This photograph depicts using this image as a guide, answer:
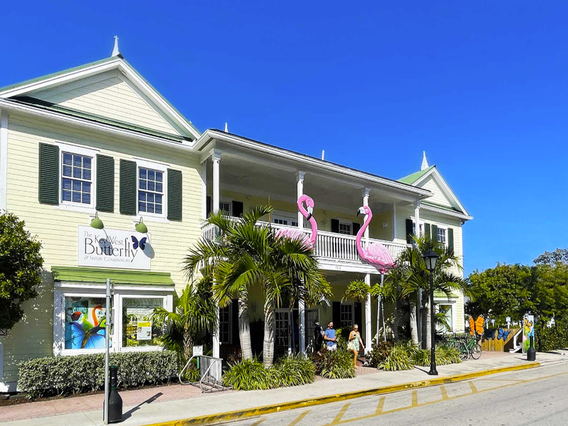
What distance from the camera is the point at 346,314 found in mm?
22797

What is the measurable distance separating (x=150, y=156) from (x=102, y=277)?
3.93m

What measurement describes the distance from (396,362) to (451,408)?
234 inches

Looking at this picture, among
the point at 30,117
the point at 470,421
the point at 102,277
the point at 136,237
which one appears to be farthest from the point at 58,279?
the point at 470,421

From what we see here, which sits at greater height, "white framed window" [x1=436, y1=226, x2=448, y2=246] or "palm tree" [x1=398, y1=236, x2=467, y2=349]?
"white framed window" [x1=436, y1=226, x2=448, y2=246]

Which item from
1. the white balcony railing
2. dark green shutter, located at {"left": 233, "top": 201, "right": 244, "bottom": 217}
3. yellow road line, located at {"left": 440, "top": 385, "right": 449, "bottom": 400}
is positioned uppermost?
dark green shutter, located at {"left": 233, "top": 201, "right": 244, "bottom": 217}

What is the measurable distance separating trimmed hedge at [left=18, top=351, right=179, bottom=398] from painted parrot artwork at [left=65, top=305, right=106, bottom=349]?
76 cm

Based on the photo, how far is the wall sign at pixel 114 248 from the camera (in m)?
13.9

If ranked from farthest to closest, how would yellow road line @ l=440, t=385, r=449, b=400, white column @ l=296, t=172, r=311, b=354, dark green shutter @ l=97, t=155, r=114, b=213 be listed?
white column @ l=296, t=172, r=311, b=354
dark green shutter @ l=97, t=155, r=114, b=213
yellow road line @ l=440, t=385, r=449, b=400

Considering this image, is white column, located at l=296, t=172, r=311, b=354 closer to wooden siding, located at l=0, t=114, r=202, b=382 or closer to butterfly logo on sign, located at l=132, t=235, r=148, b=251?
wooden siding, located at l=0, t=114, r=202, b=382

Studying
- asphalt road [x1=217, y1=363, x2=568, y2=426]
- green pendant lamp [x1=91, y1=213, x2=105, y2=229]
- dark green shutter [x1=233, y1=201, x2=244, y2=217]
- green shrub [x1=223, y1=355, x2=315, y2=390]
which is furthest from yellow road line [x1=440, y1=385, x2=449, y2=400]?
green pendant lamp [x1=91, y1=213, x2=105, y2=229]

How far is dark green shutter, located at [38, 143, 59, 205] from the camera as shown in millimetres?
13312

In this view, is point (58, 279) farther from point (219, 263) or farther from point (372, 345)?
point (372, 345)

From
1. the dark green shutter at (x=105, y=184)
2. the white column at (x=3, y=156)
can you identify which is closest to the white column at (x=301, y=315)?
the dark green shutter at (x=105, y=184)

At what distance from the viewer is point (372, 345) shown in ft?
60.9
